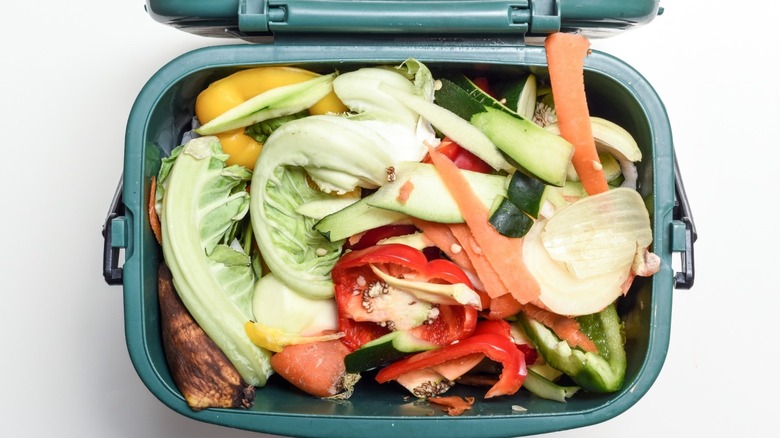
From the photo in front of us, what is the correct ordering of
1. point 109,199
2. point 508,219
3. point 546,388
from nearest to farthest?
point 508,219 < point 546,388 < point 109,199

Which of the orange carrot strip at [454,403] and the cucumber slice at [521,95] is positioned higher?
the cucumber slice at [521,95]

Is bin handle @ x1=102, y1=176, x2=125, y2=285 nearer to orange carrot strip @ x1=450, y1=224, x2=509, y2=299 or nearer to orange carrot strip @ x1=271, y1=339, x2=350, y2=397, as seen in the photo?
orange carrot strip @ x1=271, y1=339, x2=350, y2=397

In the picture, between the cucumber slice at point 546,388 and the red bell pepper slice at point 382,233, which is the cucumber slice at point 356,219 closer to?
the red bell pepper slice at point 382,233

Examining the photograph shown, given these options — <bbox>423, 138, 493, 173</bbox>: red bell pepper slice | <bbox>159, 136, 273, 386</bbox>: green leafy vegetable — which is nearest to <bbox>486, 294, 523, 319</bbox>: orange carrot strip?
<bbox>423, 138, 493, 173</bbox>: red bell pepper slice

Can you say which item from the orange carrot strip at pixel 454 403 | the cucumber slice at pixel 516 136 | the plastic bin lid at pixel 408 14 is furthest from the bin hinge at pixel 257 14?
the orange carrot strip at pixel 454 403

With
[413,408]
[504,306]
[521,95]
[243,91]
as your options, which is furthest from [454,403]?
[243,91]

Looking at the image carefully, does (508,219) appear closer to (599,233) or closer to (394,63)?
(599,233)

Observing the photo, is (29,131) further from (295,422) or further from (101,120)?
(295,422)
